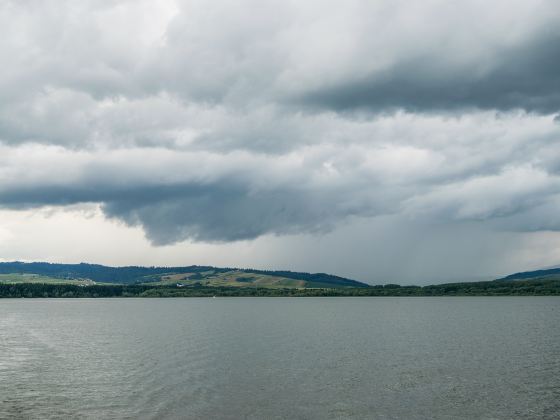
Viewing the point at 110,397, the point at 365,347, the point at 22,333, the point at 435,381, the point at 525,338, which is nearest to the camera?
the point at 110,397

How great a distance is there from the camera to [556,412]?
5012cm

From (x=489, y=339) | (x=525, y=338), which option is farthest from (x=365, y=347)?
(x=525, y=338)

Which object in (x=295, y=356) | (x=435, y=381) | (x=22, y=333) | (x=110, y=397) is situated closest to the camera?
(x=110, y=397)

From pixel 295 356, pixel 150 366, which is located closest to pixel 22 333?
pixel 150 366

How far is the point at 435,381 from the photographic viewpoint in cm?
6581

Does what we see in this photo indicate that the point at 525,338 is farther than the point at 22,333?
No

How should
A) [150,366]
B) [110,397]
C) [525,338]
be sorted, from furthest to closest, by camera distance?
[525,338]
[150,366]
[110,397]

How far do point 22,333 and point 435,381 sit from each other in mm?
117318

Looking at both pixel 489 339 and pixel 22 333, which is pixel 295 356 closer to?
pixel 489 339

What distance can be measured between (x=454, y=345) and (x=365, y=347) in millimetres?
19835

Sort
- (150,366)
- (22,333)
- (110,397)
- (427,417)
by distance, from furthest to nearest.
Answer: (22,333) < (150,366) < (110,397) < (427,417)

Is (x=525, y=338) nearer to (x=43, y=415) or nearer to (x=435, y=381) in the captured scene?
(x=435, y=381)

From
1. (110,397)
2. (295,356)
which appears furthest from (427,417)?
(295,356)

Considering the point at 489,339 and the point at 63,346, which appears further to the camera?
the point at 489,339
